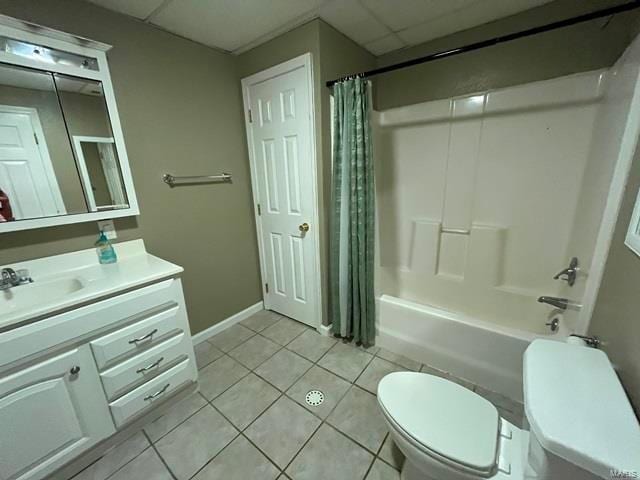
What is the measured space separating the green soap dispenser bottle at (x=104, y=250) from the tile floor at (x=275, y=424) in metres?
0.91

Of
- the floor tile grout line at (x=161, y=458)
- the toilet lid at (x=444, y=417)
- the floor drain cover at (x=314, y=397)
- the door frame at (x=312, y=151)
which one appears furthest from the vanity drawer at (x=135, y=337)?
the toilet lid at (x=444, y=417)

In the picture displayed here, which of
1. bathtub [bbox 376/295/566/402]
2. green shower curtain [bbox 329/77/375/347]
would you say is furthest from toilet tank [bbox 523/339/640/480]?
green shower curtain [bbox 329/77/375/347]

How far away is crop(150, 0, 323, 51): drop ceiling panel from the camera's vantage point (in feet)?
4.38

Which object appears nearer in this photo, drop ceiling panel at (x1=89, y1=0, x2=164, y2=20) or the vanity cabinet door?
the vanity cabinet door

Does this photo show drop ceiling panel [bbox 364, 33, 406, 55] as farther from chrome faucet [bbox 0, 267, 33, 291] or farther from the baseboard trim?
chrome faucet [bbox 0, 267, 33, 291]

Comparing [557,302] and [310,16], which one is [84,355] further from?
[557,302]

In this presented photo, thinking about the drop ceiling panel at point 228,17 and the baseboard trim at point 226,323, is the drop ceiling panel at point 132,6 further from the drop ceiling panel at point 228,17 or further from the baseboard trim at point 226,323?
the baseboard trim at point 226,323

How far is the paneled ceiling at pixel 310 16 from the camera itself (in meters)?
1.34

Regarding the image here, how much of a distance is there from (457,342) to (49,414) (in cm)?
199

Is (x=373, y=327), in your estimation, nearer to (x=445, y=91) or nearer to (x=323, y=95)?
(x=323, y=95)

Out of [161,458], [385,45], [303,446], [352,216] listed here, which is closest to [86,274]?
[161,458]

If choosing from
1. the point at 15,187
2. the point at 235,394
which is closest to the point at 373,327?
the point at 235,394

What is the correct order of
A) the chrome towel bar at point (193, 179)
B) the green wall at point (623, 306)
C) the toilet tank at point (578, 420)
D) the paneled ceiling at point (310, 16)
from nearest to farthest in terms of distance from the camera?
the toilet tank at point (578, 420), the green wall at point (623, 306), the paneled ceiling at point (310, 16), the chrome towel bar at point (193, 179)

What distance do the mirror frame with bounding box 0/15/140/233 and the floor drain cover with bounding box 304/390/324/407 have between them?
1.52m
